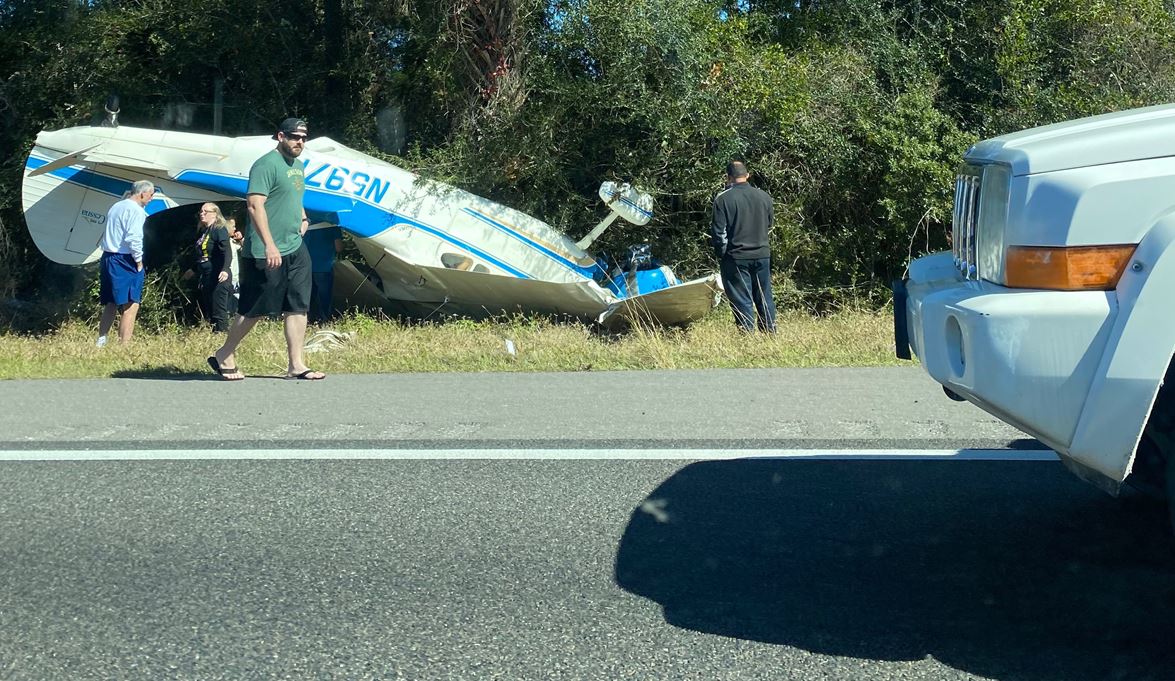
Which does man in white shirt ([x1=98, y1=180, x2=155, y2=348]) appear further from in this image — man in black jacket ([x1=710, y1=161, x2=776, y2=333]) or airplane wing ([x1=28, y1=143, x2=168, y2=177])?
man in black jacket ([x1=710, y1=161, x2=776, y2=333])

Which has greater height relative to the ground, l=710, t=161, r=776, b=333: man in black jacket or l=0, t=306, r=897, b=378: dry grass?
l=710, t=161, r=776, b=333: man in black jacket

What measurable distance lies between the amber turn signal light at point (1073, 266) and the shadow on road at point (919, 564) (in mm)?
1097

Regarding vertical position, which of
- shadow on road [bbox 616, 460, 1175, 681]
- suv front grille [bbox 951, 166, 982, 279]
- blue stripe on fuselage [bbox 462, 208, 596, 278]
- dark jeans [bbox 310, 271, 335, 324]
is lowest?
dark jeans [bbox 310, 271, 335, 324]

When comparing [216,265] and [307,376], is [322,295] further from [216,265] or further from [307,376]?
[307,376]

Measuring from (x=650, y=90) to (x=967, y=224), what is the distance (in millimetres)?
10783

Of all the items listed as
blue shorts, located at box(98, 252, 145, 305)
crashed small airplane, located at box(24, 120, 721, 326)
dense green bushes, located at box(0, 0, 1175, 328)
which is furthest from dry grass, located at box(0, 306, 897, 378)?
dense green bushes, located at box(0, 0, 1175, 328)

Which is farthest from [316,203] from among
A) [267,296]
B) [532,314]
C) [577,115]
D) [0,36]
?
[0,36]

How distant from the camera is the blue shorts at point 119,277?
11.7 m

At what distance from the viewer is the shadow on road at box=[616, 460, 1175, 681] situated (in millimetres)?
3533

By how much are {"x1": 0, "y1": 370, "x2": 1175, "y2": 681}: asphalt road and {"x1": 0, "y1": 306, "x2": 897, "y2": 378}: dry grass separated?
8.11ft

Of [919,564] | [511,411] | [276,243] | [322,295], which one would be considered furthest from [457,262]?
[919,564]

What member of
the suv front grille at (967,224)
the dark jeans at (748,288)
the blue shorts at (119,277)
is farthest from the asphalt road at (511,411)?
the blue shorts at (119,277)

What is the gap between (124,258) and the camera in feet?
38.4

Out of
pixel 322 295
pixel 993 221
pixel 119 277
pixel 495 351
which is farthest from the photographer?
pixel 322 295
